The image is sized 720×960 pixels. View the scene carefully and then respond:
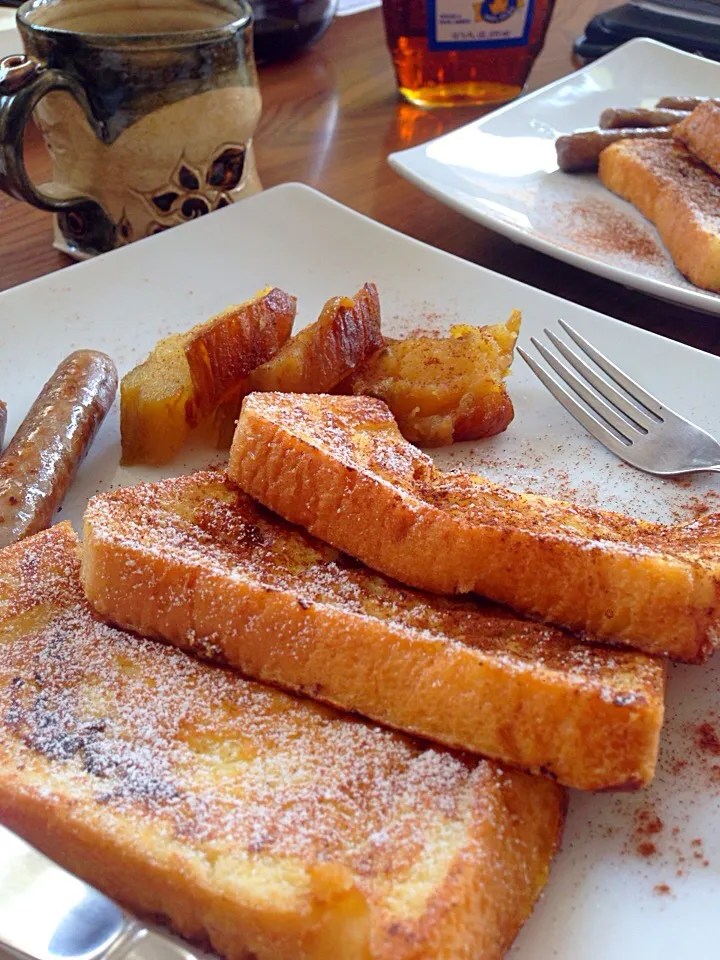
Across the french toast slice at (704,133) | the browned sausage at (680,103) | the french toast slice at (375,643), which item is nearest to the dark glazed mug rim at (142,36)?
the french toast slice at (375,643)

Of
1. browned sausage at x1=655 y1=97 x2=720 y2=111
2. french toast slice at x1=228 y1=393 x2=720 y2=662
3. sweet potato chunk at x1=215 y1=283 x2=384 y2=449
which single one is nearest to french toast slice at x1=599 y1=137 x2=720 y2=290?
browned sausage at x1=655 y1=97 x2=720 y2=111

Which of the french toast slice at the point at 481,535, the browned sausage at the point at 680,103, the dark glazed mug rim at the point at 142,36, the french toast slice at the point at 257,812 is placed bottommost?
the french toast slice at the point at 257,812

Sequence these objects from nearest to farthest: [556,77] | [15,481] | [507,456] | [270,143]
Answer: [15,481], [507,456], [270,143], [556,77]

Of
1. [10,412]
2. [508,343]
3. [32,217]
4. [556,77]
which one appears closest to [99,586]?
[10,412]

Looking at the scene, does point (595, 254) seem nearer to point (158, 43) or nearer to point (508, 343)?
point (508, 343)

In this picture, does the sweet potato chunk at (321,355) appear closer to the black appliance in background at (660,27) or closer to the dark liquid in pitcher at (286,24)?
the dark liquid in pitcher at (286,24)

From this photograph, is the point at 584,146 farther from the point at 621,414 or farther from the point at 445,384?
the point at 445,384

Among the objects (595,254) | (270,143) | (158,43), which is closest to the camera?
(158,43)
